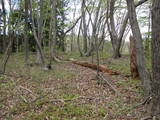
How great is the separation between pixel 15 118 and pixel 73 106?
1408 millimetres

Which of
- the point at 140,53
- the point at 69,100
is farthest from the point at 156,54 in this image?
the point at 69,100

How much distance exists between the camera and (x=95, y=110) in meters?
4.23

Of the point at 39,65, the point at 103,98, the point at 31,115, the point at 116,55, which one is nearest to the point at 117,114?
the point at 103,98

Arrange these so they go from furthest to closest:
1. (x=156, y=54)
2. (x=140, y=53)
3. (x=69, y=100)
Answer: (x=69, y=100)
(x=140, y=53)
(x=156, y=54)

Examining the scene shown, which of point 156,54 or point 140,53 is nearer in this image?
point 156,54

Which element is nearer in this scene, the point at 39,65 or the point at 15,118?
the point at 15,118

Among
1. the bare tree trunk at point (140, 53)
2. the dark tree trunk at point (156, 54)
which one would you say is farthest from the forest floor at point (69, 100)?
the dark tree trunk at point (156, 54)

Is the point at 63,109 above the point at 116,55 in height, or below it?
below

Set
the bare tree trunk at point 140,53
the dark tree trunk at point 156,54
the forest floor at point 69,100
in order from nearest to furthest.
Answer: the dark tree trunk at point 156,54 < the forest floor at point 69,100 < the bare tree trunk at point 140,53

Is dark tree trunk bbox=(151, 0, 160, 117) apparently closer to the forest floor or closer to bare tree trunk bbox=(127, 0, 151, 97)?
the forest floor

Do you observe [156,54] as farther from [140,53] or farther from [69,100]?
[69,100]

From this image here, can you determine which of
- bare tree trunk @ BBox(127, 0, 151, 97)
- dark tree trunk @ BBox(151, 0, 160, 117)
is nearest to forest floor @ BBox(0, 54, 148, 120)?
bare tree trunk @ BBox(127, 0, 151, 97)

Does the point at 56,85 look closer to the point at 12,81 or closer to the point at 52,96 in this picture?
the point at 52,96

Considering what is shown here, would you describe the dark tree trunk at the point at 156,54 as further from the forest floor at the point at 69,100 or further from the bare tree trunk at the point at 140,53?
the bare tree trunk at the point at 140,53
